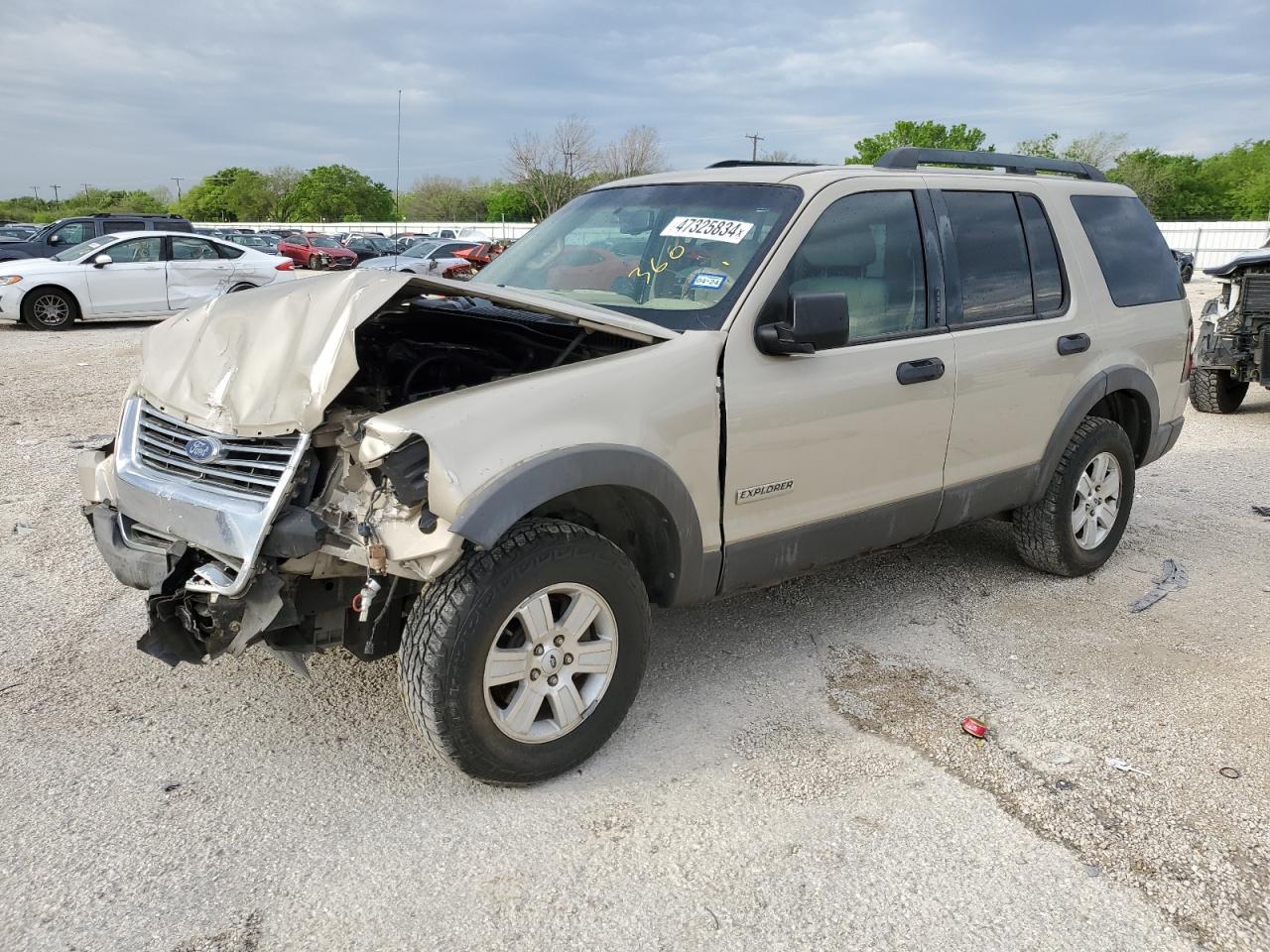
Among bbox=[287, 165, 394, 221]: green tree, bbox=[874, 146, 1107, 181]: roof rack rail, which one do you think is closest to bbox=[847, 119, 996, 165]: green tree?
bbox=[287, 165, 394, 221]: green tree

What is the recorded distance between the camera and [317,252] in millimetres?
31578

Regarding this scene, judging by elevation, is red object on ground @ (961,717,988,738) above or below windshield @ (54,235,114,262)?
below

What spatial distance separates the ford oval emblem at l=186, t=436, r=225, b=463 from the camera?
9.45 feet

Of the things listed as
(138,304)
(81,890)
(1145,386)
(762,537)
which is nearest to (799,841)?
(762,537)

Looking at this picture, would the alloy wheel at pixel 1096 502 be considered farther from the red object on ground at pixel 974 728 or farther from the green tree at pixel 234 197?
the green tree at pixel 234 197

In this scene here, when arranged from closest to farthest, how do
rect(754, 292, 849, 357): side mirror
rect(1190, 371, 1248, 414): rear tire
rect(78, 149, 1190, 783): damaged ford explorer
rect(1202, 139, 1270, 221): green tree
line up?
rect(78, 149, 1190, 783): damaged ford explorer, rect(754, 292, 849, 357): side mirror, rect(1190, 371, 1248, 414): rear tire, rect(1202, 139, 1270, 221): green tree

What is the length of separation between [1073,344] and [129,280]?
14088 millimetres

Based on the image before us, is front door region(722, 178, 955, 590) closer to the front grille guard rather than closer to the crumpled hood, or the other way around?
the crumpled hood

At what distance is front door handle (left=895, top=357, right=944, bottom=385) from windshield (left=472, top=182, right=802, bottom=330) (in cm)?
76

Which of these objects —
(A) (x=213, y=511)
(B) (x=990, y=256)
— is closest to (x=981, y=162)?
(B) (x=990, y=256)

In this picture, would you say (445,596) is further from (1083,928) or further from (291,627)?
(1083,928)

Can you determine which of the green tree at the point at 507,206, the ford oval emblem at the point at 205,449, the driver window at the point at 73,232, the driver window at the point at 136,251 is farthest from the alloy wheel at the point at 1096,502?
the green tree at the point at 507,206

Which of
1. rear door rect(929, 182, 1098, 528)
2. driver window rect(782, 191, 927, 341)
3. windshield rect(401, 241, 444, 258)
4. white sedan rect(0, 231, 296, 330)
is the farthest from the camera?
windshield rect(401, 241, 444, 258)

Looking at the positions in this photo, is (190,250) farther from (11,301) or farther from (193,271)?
(11,301)
